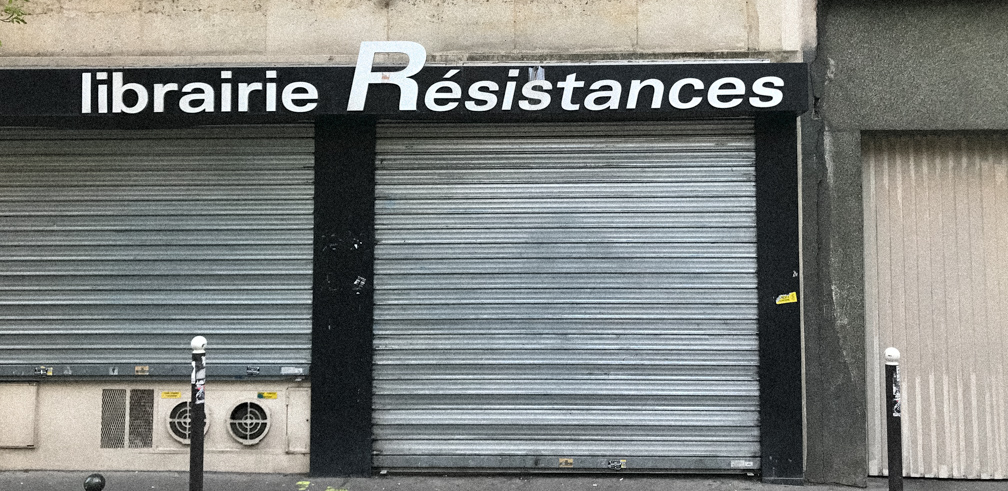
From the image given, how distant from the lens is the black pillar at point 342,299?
6988 millimetres

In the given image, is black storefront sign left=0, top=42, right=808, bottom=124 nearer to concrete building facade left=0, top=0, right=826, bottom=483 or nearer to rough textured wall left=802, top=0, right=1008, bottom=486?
concrete building facade left=0, top=0, right=826, bottom=483

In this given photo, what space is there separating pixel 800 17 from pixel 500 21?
2.73 m

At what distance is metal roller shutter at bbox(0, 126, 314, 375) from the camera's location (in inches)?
282

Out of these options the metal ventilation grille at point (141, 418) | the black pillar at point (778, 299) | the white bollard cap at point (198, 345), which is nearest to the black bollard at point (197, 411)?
the white bollard cap at point (198, 345)

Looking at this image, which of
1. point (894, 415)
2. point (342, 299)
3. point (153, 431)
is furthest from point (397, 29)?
point (894, 415)

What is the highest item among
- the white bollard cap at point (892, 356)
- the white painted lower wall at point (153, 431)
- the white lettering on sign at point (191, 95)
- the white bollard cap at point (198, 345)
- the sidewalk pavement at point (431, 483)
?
the white lettering on sign at point (191, 95)

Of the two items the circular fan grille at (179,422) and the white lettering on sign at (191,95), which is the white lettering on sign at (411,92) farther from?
the circular fan grille at (179,422)

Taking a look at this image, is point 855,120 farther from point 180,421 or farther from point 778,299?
point 180,421

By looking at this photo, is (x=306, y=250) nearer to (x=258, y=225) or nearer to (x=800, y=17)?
(x=258, y=225)

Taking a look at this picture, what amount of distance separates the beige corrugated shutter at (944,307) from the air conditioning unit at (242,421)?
538 centimetres

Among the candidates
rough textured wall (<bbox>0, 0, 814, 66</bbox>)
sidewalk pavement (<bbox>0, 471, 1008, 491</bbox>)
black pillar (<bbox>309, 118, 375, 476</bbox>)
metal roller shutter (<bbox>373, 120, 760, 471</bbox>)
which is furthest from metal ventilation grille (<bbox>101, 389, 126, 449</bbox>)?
rough textured wall (<bbox>0, 0, 814, 66</bbox>)

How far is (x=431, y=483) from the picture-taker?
22.5 feet

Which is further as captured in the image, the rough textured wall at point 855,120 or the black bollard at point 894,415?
the rough textured wall at point 855,120

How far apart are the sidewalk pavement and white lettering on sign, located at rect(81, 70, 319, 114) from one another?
327 cm
